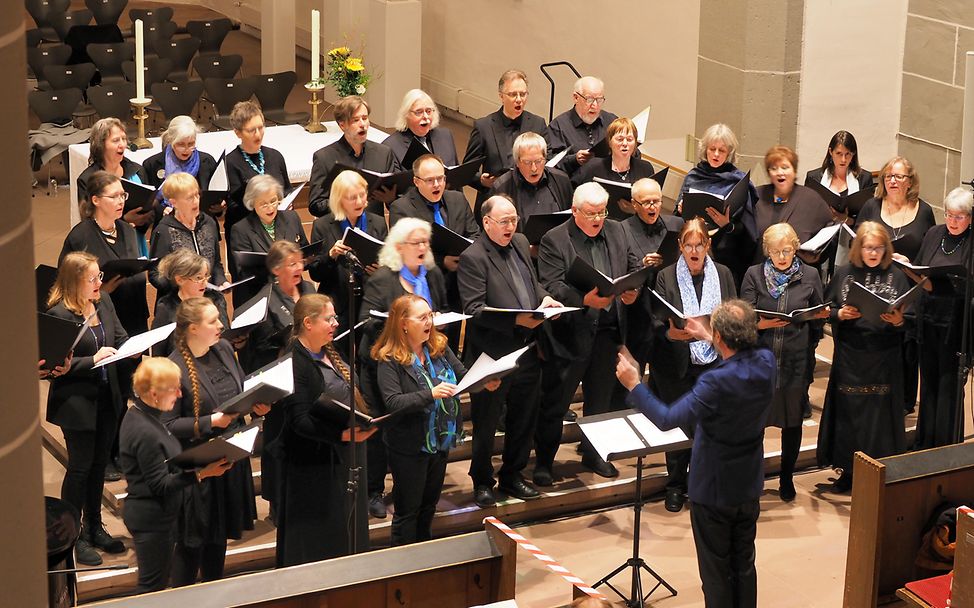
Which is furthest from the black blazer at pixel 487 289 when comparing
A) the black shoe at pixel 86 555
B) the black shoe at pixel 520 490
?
the black shoe at pixel 86 555

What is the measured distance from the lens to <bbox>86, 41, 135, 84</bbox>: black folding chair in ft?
45.6

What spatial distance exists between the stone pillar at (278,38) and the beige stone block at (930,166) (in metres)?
7.44

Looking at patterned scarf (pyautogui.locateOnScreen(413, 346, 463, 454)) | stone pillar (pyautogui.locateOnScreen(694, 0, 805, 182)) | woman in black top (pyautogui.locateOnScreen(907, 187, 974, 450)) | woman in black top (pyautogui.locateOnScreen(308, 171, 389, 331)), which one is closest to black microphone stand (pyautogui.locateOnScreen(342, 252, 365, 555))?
patterned scarf (pyautogui.locateOnScreen(413, 346, 463, 454))

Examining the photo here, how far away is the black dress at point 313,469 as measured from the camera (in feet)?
19.0

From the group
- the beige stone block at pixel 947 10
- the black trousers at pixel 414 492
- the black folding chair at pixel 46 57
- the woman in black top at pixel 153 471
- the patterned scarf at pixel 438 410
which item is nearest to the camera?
the woman in black top at pixel 153 471

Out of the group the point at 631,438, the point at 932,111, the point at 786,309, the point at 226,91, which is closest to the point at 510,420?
the point at 631,438

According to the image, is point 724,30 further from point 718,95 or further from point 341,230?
point 341,230

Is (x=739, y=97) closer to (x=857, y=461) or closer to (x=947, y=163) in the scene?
(x=947, y=163)

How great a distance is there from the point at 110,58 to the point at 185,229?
7525 millimetres

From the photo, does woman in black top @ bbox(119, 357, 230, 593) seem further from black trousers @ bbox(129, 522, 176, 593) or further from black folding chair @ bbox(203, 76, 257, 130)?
black folding chair @ bbox(203, 76, 257, 130)

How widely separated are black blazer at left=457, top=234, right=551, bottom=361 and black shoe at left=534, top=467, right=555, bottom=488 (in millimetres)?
816

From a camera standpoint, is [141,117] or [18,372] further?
[141,117]

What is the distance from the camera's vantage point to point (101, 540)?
6547mm

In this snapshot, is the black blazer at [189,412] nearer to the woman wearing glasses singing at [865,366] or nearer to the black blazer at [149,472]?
the black blazer at [149,472]
